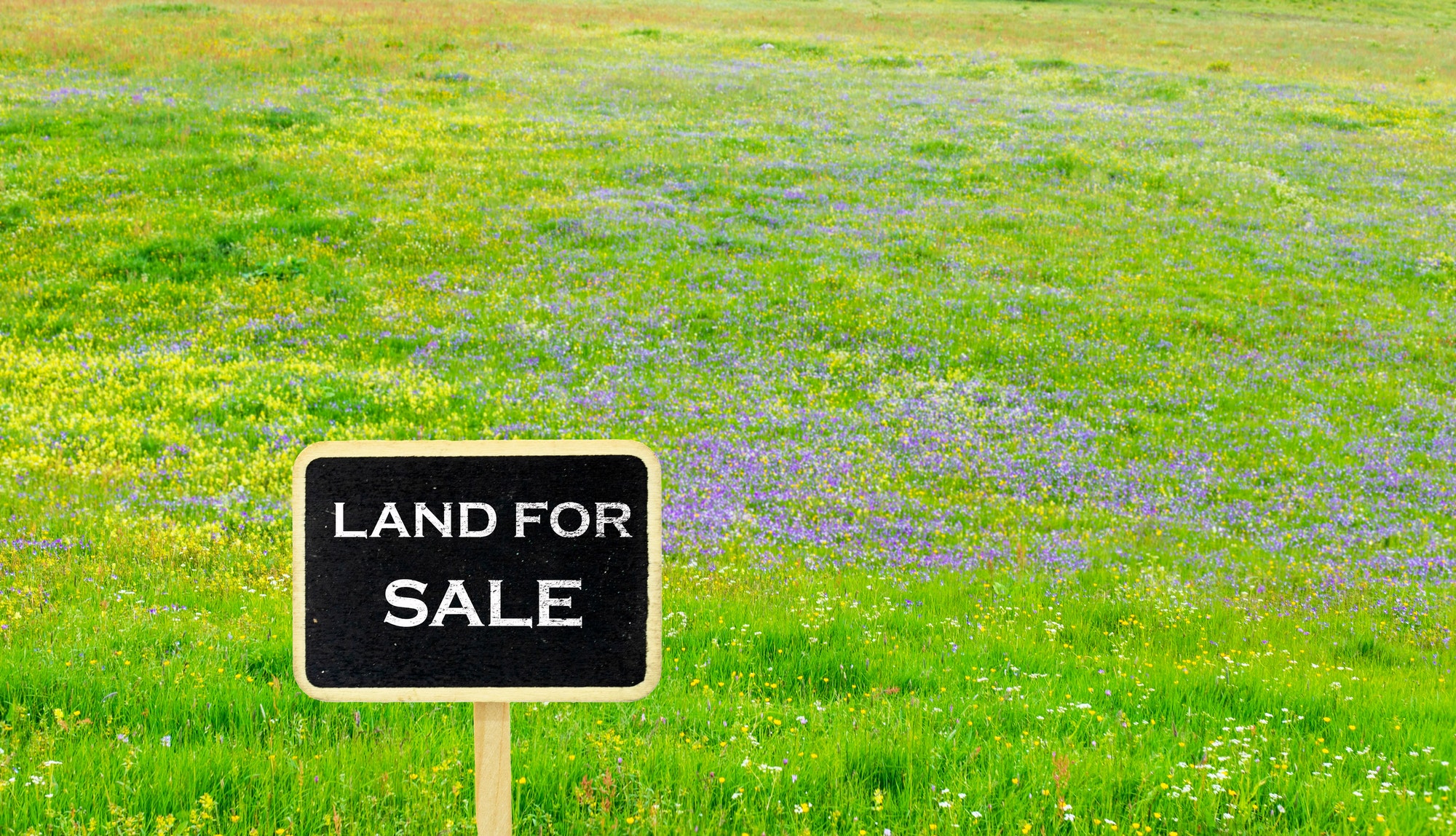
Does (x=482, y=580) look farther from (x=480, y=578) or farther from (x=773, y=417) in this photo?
(x=773, y=417)

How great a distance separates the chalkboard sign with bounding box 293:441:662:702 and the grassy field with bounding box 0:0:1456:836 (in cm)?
153

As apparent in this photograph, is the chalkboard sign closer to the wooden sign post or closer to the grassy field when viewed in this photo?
the wooden sign post

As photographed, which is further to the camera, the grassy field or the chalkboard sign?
the grassy field

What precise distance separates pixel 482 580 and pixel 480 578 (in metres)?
0.01

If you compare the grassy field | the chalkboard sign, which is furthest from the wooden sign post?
the grassy field

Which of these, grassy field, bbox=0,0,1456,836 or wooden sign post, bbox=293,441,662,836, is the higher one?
wooden sign post, bbox=293,441,662,836

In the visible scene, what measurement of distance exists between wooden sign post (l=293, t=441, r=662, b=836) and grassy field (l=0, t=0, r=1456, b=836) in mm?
1538

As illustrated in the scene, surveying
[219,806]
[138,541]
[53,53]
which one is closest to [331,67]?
[53,53]

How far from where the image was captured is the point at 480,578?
131 inches

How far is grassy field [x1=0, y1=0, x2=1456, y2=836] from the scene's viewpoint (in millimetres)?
5152

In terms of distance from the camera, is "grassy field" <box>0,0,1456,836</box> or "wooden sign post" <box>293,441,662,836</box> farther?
"grassy field" <box>0,0,1456,836</box>

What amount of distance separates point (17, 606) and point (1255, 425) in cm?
1669

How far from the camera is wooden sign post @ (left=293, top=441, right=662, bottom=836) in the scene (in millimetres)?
3311

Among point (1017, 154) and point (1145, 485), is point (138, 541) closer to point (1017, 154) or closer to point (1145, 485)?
point (1145, 485)
